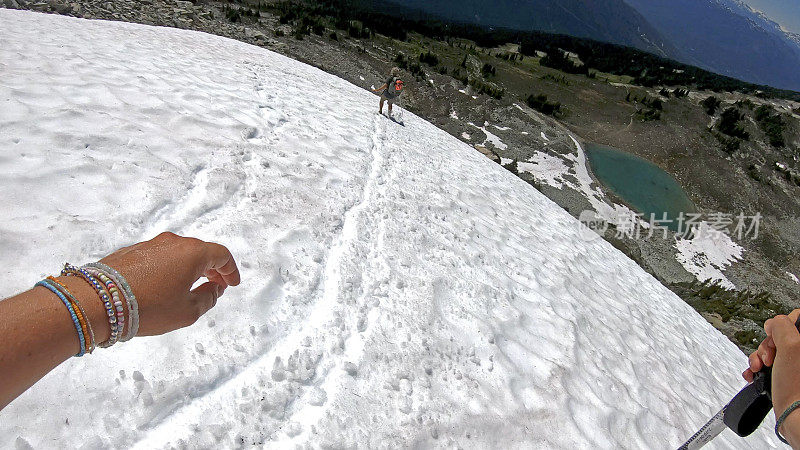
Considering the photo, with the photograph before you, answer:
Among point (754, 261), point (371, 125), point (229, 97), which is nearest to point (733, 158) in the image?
point (754, 261)

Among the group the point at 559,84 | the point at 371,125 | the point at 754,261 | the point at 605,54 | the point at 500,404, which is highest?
the point at 605,54

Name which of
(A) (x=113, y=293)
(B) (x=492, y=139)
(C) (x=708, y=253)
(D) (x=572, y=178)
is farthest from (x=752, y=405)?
(C) (x=708, y=253)

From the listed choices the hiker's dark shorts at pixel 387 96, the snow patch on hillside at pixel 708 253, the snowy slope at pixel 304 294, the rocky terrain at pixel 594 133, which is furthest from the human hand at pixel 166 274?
the snow patch on hillside at pixel 708 253

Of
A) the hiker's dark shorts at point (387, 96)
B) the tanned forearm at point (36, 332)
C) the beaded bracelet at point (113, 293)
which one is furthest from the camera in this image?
the hiker's dark shorts at point (387, 96)

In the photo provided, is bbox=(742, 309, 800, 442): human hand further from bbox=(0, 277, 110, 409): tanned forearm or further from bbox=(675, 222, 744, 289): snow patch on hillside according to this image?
bbox=(675, 222, 744, 289): snow patch on hillside

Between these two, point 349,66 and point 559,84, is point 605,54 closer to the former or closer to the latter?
point 559,84

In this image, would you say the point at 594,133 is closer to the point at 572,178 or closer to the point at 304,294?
the point at 572,178

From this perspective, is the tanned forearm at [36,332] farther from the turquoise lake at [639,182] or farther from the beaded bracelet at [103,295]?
the turquoise lake at [639,182]
